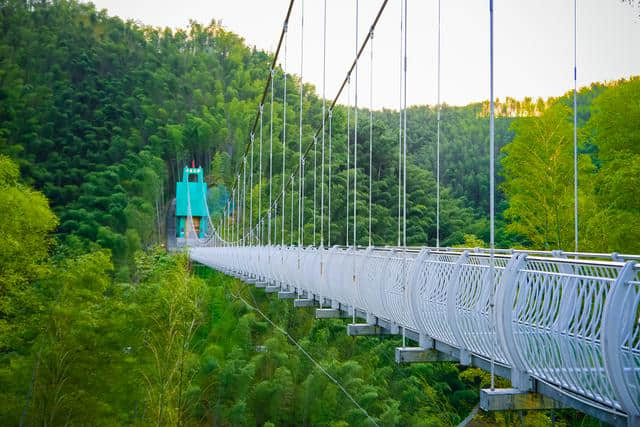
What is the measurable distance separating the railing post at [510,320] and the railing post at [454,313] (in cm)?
79

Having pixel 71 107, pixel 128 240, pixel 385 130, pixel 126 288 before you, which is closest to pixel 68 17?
pixel 71 107

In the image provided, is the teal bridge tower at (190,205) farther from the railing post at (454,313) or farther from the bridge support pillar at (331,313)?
the railing post at (454,313)

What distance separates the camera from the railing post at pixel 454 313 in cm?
456

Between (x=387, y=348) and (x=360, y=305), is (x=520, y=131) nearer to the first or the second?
(x=387, y=348)

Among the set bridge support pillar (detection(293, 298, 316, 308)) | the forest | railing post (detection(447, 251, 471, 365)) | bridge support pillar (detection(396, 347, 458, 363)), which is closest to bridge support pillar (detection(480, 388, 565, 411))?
railing post (detection(447, 251, 471, 365))

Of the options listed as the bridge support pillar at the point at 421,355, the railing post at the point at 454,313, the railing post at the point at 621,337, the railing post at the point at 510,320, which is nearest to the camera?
the railing post at the point at 621,337

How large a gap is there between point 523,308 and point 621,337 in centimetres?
90

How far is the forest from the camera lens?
16531 mm

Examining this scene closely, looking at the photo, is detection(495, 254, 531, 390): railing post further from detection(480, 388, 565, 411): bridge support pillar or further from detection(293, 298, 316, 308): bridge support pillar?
detection(293, 298, 316, 308): bridge support pillar

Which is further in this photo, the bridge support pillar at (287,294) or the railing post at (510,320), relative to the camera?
the bridge support pillar at (287,294)

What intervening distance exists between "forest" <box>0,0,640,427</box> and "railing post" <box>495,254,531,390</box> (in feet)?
19.5

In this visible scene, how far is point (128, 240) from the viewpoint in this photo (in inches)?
1777

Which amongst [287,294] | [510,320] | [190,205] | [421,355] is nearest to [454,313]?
[421,355]

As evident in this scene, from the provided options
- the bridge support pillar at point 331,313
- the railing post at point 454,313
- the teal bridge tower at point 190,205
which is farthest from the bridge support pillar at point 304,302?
the teal bridge tower at point 190,205
